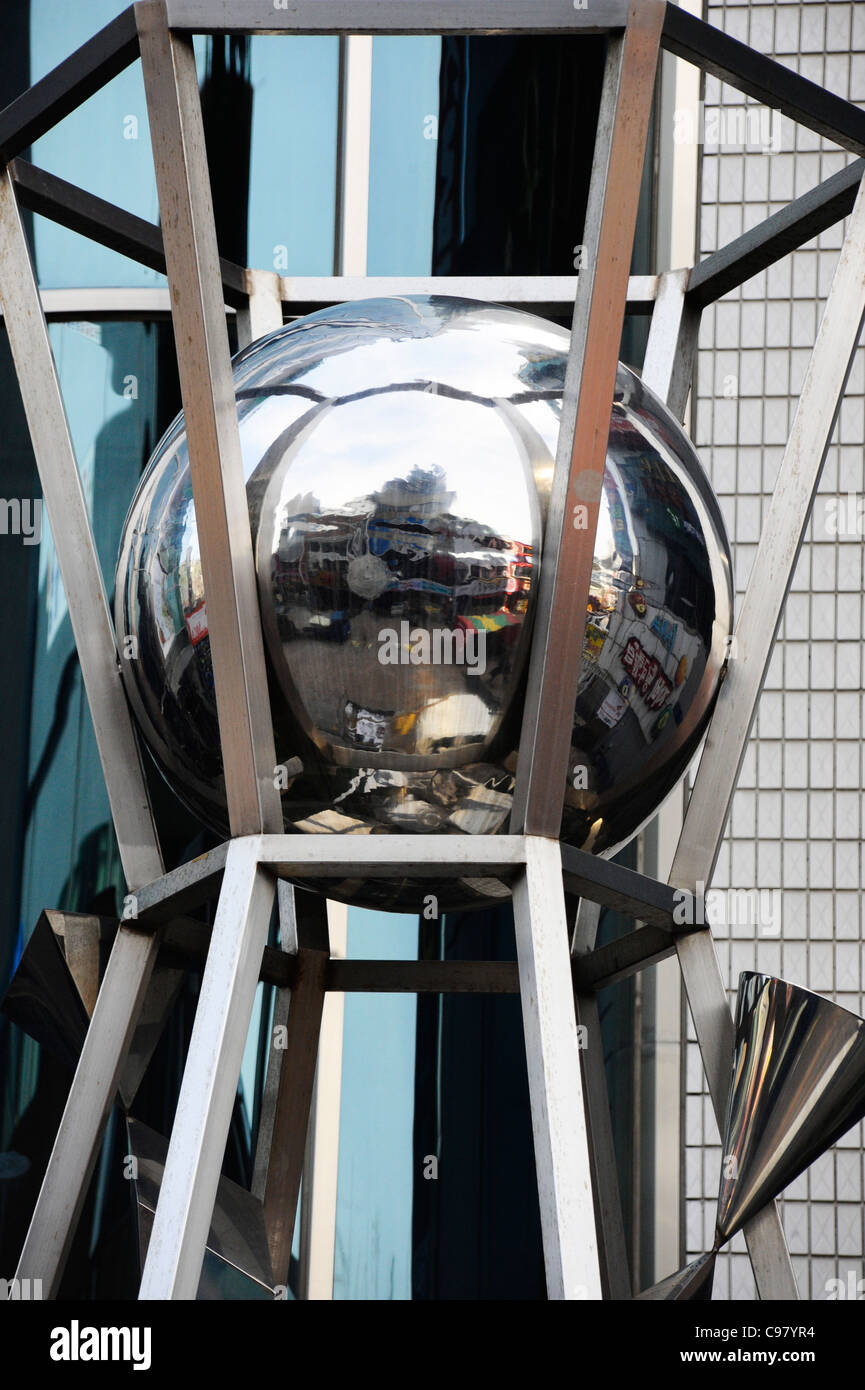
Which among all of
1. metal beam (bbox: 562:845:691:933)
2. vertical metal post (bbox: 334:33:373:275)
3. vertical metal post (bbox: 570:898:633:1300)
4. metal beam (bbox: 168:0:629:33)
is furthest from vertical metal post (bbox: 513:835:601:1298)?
vertical metal post (bbox: 334:33:373:275)

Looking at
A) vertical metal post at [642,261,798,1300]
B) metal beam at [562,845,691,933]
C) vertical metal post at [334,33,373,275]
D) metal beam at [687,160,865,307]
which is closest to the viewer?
metal beam at [562,845,691,933]

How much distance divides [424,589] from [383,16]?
1236 millimetres

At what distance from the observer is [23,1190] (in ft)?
21.4

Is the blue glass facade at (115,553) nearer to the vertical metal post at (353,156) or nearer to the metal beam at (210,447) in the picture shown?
the vertical metal post at (353,156)

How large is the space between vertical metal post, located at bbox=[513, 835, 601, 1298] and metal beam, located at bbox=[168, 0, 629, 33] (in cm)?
172

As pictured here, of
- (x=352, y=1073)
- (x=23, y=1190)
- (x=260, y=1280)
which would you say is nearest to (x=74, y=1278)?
(x=23, y=1190)

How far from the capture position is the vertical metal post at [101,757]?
3830 millimetres

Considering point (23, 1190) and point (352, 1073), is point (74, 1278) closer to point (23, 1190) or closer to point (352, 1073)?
point (23, 1190)

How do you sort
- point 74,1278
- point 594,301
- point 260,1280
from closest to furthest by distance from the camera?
point 594,301
point 260,1280
point 74,1278

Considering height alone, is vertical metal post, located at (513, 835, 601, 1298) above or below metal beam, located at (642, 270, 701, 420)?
below

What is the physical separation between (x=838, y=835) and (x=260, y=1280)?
3635mm

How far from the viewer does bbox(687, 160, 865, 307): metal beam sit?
4.29 m

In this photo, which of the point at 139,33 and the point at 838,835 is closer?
the point at 139,33

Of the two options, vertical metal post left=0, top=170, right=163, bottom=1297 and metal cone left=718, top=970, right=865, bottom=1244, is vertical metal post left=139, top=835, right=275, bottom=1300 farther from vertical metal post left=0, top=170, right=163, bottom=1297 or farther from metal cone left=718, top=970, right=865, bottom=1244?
metal cone left=718, top=970, right=865, bottom=1244
